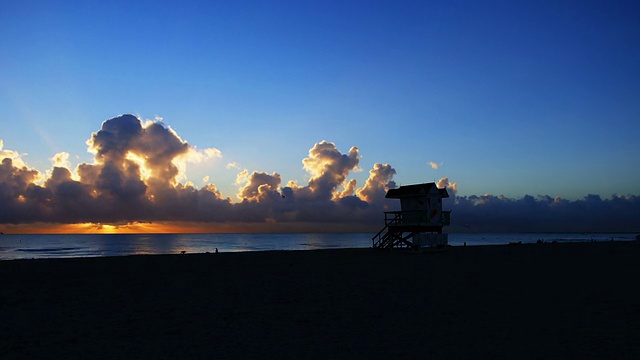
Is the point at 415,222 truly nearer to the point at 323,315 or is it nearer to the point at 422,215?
the point at 422,215

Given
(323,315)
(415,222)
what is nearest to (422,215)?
(415,222)

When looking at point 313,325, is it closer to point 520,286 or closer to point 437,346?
point 437,346

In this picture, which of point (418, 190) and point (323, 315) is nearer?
point (323, 315)

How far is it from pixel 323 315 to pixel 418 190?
2703 cm

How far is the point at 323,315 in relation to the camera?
13055 mm

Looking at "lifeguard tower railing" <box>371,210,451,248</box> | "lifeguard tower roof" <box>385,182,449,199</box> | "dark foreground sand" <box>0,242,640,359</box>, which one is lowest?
"dark foreground sand" <box>0,242,640,359</box>

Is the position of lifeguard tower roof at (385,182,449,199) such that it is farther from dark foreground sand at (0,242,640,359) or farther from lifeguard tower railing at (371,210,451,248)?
dark foreground sand at (0,242,640,359)

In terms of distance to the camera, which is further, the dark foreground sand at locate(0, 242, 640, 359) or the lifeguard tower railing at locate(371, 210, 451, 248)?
the lifeguard tower railing at locate(371, 210, 451, 248)

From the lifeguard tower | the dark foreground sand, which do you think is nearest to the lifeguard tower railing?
the lifeguard tower

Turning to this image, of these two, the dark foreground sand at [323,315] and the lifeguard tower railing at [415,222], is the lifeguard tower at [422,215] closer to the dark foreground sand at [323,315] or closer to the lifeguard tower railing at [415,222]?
the lifeguard tower railing at [415,222]

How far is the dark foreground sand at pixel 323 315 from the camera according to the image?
9.33m

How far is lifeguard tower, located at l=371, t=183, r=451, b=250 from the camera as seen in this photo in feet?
126

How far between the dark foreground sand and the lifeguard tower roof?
15448mm

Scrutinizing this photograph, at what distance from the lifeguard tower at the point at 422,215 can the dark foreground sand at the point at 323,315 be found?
15.4 meters
